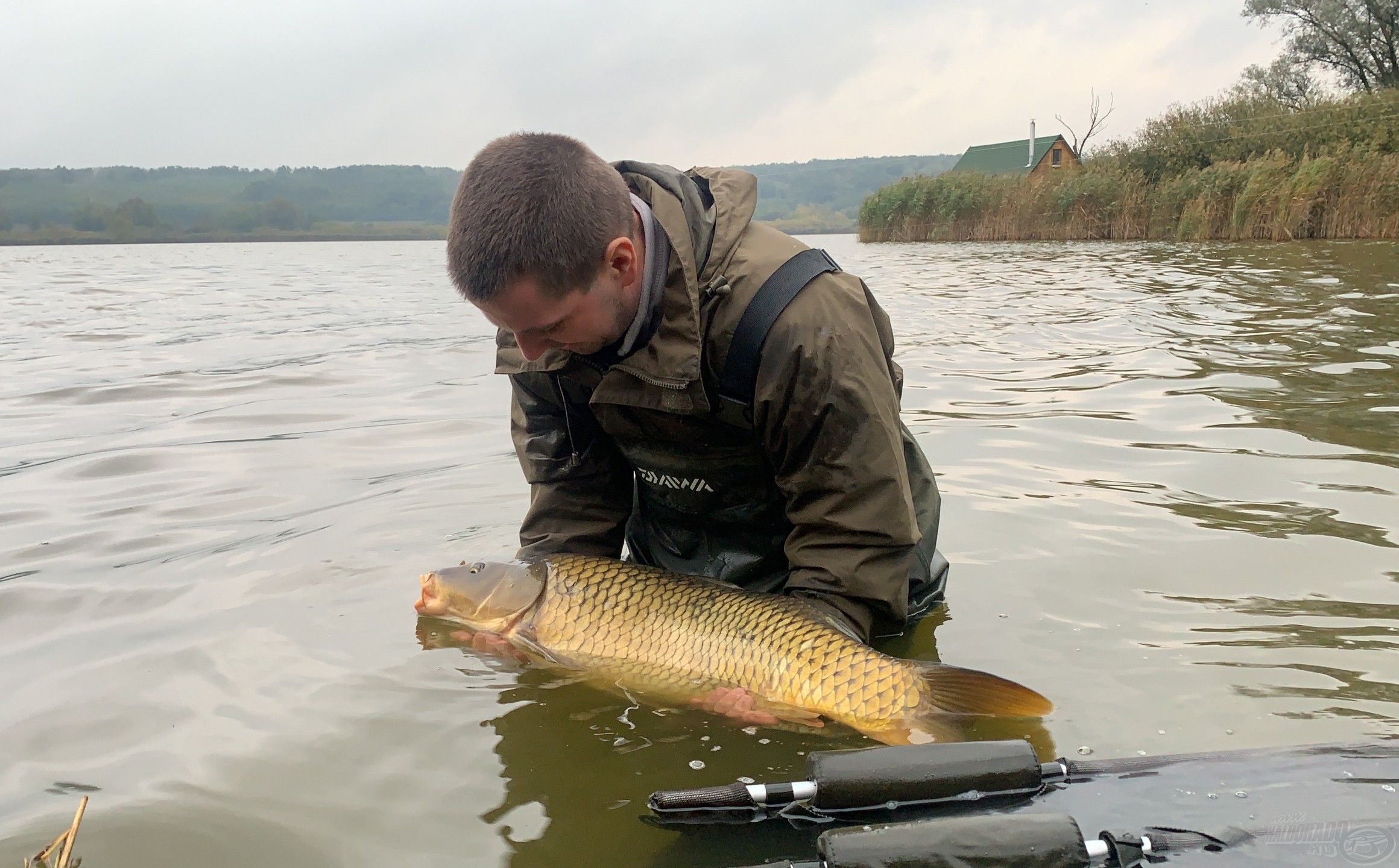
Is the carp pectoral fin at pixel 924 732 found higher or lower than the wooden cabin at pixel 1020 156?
lower

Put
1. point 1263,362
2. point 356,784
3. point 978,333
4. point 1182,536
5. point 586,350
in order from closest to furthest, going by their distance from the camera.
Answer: point 356,784, point 586,350, point 1182,536, point 1263,362, point 978,333

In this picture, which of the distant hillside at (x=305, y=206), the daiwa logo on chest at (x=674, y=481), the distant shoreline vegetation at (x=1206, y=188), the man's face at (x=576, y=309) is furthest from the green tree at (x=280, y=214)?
the man's face at (x=576, y=309)

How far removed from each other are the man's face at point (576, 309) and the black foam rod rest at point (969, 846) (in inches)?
48.7

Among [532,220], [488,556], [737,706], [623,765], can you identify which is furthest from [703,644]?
[488,556]

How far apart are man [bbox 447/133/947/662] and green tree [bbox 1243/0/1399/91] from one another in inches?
1356

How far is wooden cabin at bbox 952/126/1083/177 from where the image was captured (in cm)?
4366

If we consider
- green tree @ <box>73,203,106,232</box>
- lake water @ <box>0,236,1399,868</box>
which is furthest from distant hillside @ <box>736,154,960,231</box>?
lake water @ <box>0,236,1399,868</box>

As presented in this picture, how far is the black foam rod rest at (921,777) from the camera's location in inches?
65.2

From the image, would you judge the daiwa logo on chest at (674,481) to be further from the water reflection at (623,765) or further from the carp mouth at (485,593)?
the water reflection at (623,765)

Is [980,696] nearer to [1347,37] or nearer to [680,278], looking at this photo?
[680,278]

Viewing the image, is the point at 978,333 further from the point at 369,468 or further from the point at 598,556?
the point at 598,556

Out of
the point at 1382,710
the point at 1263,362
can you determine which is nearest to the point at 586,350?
the point at 1382,710

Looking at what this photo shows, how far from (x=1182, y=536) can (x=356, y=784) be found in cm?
290

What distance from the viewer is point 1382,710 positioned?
2.31 metres
